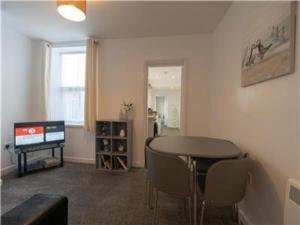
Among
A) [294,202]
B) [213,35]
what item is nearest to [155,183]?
[294,202]

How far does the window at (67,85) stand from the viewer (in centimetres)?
386

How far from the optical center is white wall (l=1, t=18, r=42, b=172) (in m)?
3.06

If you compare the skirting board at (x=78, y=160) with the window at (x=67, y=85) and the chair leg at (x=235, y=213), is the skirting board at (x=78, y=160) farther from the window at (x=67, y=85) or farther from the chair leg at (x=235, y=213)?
the chair leg at (x=235, y=213)

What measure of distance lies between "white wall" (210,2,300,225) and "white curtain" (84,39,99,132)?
2.37 meters

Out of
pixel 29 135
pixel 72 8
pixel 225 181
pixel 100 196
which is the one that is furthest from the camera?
pixel 29 135

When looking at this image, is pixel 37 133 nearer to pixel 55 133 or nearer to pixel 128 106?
pixel 55 133

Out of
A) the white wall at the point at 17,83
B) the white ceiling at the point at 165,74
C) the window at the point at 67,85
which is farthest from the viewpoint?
the white ceiling at the point at 165,74

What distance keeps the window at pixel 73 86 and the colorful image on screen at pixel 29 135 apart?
2.50 ft

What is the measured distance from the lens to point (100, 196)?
236 centimetres

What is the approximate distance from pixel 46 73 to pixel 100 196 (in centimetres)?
274

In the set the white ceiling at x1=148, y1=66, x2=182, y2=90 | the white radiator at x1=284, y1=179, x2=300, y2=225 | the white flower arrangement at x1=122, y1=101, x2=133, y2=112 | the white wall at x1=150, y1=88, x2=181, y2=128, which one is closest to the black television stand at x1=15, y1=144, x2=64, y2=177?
the white flower arrangement at x1=122, y1=101, x2=133, y2=112

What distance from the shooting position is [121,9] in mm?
2502

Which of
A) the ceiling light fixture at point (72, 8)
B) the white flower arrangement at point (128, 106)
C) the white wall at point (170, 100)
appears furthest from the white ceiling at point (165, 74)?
the ceiling light fixture at point (72, 8)

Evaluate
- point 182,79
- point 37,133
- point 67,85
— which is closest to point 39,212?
point 37,133
